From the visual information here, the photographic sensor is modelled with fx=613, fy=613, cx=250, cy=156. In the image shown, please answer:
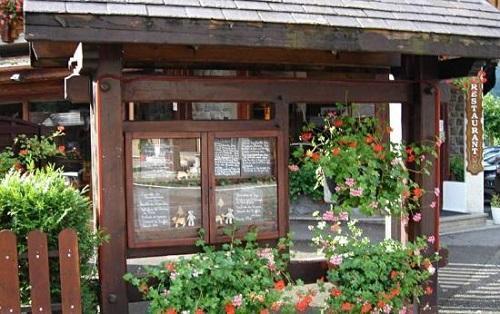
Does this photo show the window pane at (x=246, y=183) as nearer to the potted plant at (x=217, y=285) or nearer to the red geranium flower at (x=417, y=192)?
the potted plant at (x=217, y=285)

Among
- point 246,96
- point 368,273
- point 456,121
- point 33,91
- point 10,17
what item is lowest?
point 368,273

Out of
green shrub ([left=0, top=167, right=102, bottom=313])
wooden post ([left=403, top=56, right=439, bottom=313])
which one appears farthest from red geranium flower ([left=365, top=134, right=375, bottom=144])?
green shrub ([left=0, top=167, right=102, bottom=313])

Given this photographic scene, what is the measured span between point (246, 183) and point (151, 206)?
775 mm

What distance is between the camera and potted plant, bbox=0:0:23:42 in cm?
984

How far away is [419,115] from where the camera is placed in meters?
5.19

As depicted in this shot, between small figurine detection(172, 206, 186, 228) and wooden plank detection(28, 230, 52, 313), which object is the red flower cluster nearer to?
small figurine detection(172, 206, 186, 228)

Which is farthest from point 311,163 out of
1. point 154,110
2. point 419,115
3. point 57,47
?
point 154,110

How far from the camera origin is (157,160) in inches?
180

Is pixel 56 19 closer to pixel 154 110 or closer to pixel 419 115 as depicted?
pixel 419 115

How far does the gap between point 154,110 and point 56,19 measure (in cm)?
717

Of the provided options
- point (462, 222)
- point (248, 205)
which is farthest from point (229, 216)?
point (462, 222)

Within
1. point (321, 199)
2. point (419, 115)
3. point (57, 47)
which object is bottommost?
point (321, 199)

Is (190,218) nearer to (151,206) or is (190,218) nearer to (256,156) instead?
(151,206)

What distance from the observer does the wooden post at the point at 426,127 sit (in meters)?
5.17
